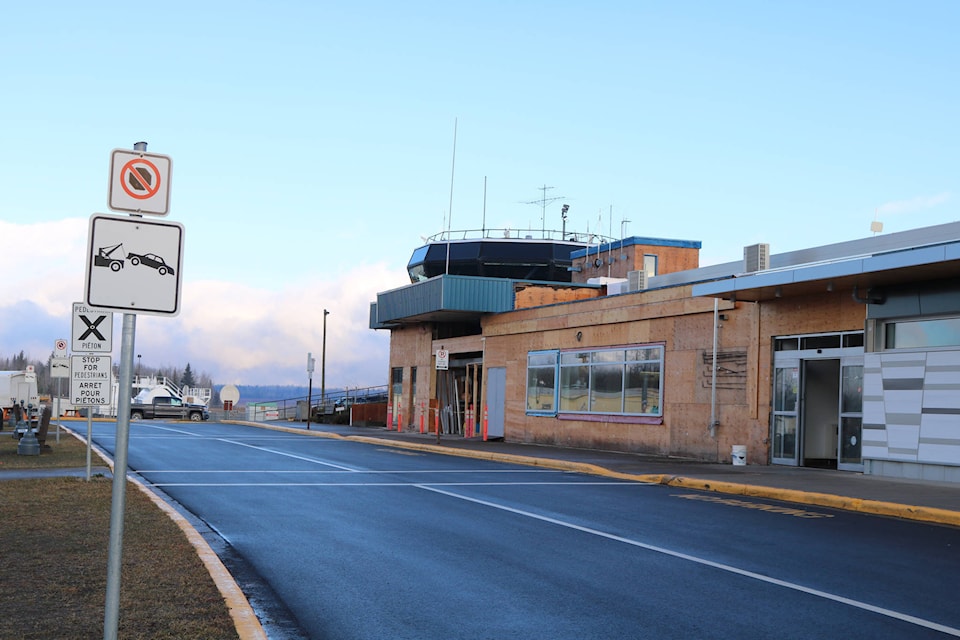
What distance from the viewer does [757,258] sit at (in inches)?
915

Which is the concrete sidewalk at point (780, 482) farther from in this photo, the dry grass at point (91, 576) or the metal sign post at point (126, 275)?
the metal sign post at point (126, 275)

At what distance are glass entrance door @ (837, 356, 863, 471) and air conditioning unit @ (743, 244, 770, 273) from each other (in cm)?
337

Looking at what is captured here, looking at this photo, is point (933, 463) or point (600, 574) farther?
point (933, 463)

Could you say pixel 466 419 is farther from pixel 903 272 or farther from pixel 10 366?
pixel 10 366

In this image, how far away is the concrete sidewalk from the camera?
14.4m

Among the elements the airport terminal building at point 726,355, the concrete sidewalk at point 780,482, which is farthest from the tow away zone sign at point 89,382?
the airport terminal building at point 726,355

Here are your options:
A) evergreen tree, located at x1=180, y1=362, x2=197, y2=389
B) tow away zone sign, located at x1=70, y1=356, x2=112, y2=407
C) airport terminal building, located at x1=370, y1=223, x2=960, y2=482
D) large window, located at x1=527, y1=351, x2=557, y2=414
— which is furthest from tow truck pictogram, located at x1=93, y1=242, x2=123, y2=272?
evergreen tree, located at x1=180, y1=362, x2=197, y2=389

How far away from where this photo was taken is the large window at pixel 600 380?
1050 inches

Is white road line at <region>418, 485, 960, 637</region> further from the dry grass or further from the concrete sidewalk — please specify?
the concrete sidewalk

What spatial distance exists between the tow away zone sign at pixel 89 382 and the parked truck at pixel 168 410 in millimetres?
42500

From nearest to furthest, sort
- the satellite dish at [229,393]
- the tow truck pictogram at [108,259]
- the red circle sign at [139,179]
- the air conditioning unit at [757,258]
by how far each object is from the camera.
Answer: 1. the tow truck pictogram at [108,259]
2. the red circle sign at [139,179]
3. the air conditioning unit at [757,258]
4. the satellite dish at [229,393]

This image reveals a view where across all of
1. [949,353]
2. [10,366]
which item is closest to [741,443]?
[949,353]

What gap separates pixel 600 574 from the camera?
8812 millimetres

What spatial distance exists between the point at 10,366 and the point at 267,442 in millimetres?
169671
